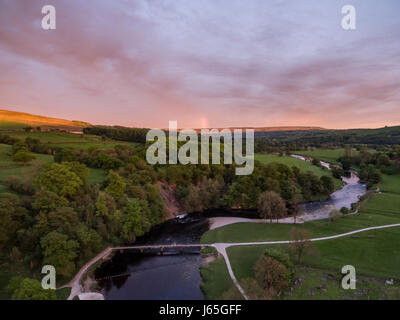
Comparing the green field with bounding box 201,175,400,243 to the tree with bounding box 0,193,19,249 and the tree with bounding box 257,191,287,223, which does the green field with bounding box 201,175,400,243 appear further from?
the tree with bounding box 0,193,19,249

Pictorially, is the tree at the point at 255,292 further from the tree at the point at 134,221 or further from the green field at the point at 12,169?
the green field at the point at 12,169

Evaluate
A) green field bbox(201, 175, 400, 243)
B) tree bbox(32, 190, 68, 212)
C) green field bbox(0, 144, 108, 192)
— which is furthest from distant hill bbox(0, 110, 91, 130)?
green field bbox(201, 175, 400, 243)

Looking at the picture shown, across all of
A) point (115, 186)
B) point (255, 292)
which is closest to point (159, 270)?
point (255, 292)

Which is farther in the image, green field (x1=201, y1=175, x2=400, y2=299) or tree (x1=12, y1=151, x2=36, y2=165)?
tree (x1=12, y1=151, x2=36, y2=165)

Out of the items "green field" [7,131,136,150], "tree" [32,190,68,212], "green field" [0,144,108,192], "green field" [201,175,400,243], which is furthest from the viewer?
"green field" [7,131,136,150]

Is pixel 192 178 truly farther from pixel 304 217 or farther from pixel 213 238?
pixel 304 217

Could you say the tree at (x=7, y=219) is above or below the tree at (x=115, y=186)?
below

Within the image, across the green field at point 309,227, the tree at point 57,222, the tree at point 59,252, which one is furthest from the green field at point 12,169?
the green field at point 309,227
